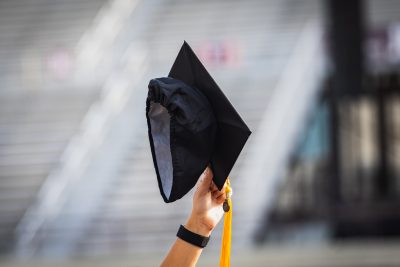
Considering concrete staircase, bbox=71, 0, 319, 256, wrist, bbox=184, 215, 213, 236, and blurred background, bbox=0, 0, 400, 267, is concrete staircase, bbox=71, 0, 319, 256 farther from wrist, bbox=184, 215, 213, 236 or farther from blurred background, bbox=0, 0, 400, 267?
wrist, bbox=184, 215, 213, 236

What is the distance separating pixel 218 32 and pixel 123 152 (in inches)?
108

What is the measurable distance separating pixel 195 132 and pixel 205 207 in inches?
6.4

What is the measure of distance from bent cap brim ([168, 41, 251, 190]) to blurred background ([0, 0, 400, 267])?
8.43m

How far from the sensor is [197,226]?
2096 mm

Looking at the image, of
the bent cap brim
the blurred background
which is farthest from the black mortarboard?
the blurred background

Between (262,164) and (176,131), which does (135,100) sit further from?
(176,131)

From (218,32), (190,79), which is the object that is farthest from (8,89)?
(190,79)

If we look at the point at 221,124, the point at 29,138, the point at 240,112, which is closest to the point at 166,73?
the point at 240,112

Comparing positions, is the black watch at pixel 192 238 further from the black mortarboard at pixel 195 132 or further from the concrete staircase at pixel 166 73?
the concrete staircase at pixel 166 73

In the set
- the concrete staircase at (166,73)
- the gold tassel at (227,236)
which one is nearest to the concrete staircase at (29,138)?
the concrete staircase at (166,73)

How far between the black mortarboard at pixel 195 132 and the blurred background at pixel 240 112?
8.48 meters

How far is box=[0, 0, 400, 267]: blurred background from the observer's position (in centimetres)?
1236

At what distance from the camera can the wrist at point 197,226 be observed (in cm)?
209

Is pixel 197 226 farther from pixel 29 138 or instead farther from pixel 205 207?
pixel 29 138
